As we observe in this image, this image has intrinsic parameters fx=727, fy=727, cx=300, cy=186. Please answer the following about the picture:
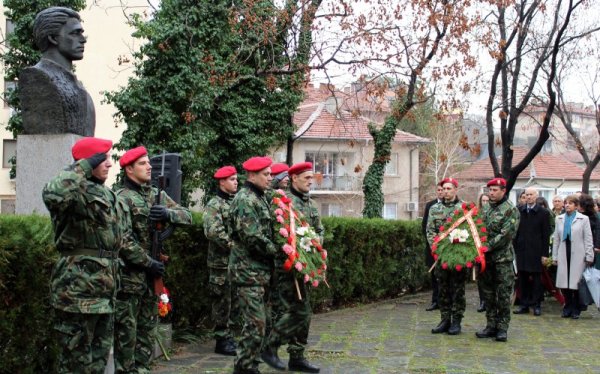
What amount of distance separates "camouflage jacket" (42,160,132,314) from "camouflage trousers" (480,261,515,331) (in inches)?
238

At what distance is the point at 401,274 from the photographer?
617 inches

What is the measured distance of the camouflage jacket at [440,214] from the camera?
1065 centimetres

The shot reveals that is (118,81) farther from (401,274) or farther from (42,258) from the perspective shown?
(42,258)

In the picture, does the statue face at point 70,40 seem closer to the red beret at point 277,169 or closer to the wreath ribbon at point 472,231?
the red beret at point 277,169

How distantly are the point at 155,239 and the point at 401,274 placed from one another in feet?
31.7

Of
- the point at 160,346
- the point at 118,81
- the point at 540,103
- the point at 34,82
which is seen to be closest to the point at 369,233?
the point at 160,346

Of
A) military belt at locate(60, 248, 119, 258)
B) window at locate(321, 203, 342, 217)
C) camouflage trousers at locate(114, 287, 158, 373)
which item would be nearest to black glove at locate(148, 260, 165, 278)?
camouflage trousers at locate(114, 287, 158, 373)

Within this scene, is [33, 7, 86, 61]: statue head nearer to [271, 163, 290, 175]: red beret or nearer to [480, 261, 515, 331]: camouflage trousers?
[271, 163, 290, 175]: red beret

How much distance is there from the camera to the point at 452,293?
1052 cm

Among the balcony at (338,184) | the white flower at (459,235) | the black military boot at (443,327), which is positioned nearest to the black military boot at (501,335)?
the black military boot at (443,327)

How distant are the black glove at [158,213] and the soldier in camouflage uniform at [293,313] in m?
1.37

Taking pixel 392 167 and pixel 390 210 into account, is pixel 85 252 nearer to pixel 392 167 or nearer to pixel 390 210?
pixel 392 167

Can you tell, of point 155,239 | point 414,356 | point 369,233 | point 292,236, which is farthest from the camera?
point 369,233

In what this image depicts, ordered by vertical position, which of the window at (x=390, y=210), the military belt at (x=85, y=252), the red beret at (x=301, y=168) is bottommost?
the window at (x=390, y=210)
